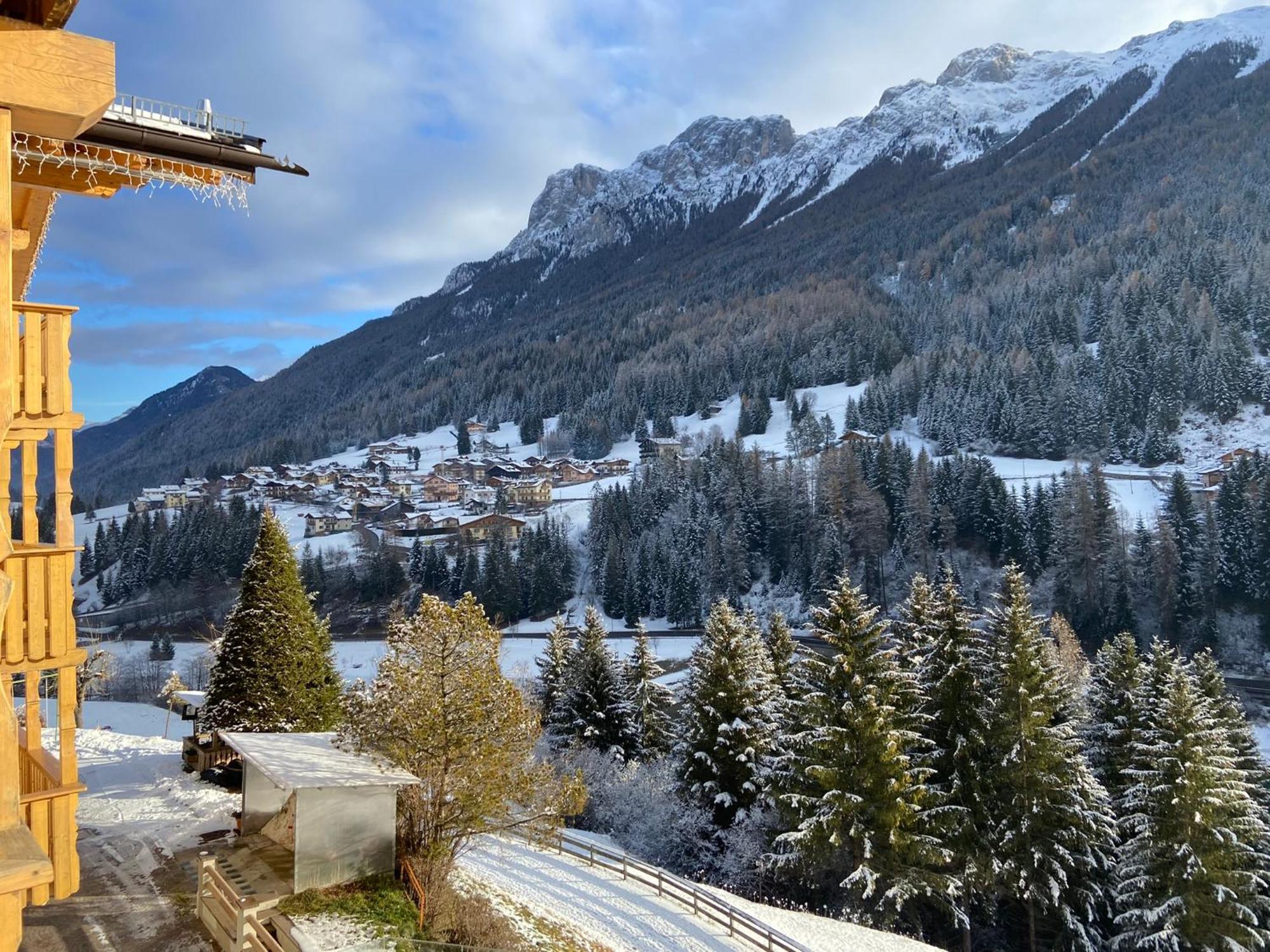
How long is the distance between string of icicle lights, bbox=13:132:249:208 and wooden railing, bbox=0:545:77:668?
110 inches

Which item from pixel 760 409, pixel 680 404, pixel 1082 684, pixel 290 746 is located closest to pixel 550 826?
pixel 290 746

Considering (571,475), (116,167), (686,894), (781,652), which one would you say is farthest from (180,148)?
(571,475)

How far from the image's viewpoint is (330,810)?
11656 millimetres

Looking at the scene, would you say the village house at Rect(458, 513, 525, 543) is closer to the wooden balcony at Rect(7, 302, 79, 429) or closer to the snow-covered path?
the snow-covered path

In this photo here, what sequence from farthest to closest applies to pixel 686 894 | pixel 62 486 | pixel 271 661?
pixel 271 661 < pixel 686 894 < pixel 62 486

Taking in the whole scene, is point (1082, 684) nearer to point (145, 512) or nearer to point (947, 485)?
point (947, 485)

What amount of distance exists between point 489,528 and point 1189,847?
85.8m

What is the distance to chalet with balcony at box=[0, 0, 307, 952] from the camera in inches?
130

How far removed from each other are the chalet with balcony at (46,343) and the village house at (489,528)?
90.3 metres

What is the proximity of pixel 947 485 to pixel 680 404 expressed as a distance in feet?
244

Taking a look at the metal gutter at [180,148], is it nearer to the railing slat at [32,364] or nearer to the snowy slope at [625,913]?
the railing slat at [32,364]

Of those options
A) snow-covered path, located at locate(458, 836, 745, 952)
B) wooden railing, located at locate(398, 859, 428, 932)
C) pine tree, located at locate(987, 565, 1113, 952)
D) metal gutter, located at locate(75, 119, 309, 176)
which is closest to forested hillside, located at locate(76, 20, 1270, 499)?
pine tree, located at locate(987, 565, 1113, 952)

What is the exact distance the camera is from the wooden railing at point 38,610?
4484mm

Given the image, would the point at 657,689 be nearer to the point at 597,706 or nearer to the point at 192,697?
the point at 597,706
